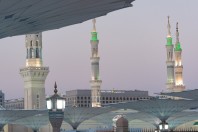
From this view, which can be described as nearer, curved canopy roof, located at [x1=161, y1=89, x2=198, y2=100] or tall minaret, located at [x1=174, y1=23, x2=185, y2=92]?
curved canopy roof, located at [x1=161, y1=89, x2=198, y2=100]

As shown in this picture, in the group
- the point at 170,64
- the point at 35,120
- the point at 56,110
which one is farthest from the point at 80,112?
the point at 56,110

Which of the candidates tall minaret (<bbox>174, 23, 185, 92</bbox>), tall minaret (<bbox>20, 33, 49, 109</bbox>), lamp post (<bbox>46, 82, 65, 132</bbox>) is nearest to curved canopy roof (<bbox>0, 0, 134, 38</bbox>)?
lamp post (<bbox>46, 82, 65, 132</bbox>)

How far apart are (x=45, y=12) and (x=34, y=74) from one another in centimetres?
12109

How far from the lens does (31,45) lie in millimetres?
150500

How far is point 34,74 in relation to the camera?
14175 centimetres

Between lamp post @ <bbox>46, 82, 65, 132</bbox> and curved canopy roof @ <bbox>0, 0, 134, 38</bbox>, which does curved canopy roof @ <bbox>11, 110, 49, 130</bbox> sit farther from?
curved canopy roof @ <bbox>0, 0, 134, 38</bbox>

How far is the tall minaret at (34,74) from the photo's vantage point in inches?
5610

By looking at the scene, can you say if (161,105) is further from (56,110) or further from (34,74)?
(56,110)

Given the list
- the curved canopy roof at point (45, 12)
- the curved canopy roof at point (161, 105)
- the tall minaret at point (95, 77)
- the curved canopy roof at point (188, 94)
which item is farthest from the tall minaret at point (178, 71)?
the curved canopy roof at point (45, 12)

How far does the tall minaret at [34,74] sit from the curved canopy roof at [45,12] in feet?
385

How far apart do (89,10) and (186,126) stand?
136 m

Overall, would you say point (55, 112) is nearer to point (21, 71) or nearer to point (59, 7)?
point (59, 7)

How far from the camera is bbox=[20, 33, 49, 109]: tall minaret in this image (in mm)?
142500

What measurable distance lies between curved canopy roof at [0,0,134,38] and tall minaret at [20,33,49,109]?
11741 cm
